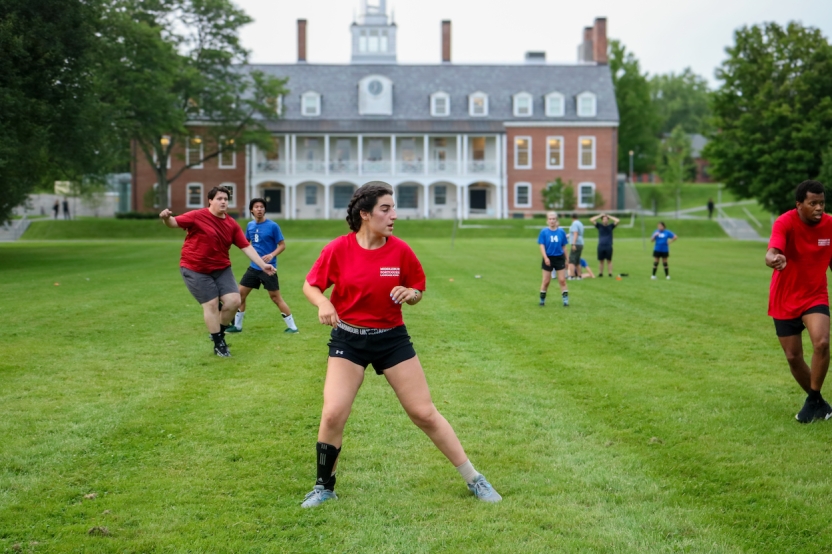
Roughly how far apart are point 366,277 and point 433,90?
6623 cm

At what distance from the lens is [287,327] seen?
1385 cm

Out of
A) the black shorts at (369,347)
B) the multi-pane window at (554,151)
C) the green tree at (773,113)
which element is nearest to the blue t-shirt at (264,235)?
the black shorts at (369,347)

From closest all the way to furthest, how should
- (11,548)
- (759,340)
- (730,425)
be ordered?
(11,548), (730,425), (759,340)

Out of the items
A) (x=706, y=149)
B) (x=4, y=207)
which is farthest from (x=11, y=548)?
(x=706, y=149)

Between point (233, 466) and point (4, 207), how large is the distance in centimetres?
2932

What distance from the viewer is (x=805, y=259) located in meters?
7.77

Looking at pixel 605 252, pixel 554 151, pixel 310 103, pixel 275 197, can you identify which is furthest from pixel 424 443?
pixel 554 151

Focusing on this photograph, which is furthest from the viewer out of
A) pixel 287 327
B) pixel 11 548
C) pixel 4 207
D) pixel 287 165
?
pixel 287 165

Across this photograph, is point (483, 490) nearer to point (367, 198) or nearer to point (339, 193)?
point (367, 198)

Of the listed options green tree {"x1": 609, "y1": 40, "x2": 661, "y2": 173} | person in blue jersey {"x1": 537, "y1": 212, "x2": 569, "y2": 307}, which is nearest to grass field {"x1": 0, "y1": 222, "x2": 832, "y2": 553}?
person in blue jersey {"x1": 537, "y1": 212, "x2": 569, "y2": 307}

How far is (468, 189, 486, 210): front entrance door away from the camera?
7031cm

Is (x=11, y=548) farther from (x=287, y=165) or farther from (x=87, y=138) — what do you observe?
(x=287, y=165)

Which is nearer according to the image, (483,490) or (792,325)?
(483,490)

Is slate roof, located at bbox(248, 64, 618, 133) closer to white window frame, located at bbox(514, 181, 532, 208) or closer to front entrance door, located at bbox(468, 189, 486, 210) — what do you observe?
white window frame, located at bbox(514, 181, 532, 208)
